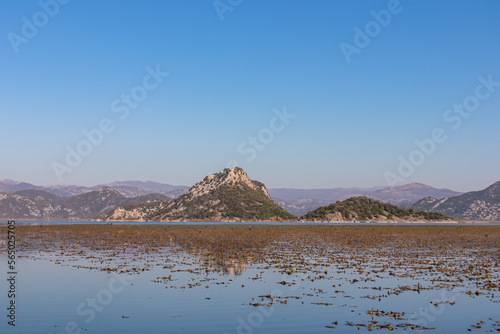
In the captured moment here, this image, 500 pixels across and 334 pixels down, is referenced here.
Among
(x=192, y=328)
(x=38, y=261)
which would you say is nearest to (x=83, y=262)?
(x=38, y=261)

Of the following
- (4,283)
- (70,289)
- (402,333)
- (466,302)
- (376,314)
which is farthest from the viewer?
(4,283)

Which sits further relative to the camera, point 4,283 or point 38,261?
point 38,261

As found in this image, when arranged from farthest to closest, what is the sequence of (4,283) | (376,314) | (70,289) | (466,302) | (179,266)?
(179,266) → (4,283) → (70,289) → (466,302) → (376,314)

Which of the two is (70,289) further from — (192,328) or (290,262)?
(290,262)

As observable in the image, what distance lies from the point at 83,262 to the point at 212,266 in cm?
1443

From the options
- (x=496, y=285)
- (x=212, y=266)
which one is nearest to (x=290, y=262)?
(x=212, y=266)

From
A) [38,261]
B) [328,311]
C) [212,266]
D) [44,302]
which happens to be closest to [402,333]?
[328,311]

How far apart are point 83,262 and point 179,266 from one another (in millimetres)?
11394

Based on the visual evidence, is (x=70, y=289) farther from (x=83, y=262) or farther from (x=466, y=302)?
(x=466, y=302)

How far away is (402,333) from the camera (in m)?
22.3

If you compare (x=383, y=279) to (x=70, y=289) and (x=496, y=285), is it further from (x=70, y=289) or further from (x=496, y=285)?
(x=70, y=289)

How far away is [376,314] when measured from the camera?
25734 mm

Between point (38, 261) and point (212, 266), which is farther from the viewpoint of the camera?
point (38, 261)

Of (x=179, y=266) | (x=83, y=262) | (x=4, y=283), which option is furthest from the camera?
(x=83, y=262)
